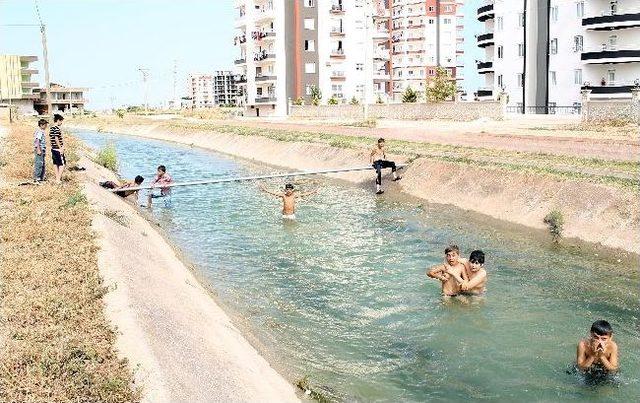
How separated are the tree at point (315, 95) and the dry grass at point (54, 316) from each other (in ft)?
244

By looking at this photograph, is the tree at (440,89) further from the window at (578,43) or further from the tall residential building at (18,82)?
the tall residential building at (18,82)

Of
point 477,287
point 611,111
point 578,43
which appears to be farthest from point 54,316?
point 578,43

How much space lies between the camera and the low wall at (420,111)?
184ft

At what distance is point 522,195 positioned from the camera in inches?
930

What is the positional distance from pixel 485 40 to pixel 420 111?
932 inches

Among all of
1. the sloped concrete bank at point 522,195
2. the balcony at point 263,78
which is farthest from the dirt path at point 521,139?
the balcony at point 263,78

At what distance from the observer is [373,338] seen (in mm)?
12508

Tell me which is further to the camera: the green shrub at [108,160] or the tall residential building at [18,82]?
the tall residential building at [18,82]

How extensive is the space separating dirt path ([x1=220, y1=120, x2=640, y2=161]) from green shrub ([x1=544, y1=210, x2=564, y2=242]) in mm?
8175

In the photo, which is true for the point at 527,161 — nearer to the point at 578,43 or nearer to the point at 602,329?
the point at 602,329

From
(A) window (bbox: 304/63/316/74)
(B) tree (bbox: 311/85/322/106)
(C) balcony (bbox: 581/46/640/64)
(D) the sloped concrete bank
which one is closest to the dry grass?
(D) the sloped concrete bank

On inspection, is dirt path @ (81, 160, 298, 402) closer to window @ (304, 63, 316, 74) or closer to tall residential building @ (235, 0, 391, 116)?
tall residential building @ (235, 0, 391, 116)

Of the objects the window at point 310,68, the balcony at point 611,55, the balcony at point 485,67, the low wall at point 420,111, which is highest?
the window at point 310,68

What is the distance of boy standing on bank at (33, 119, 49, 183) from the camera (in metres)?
21.3
